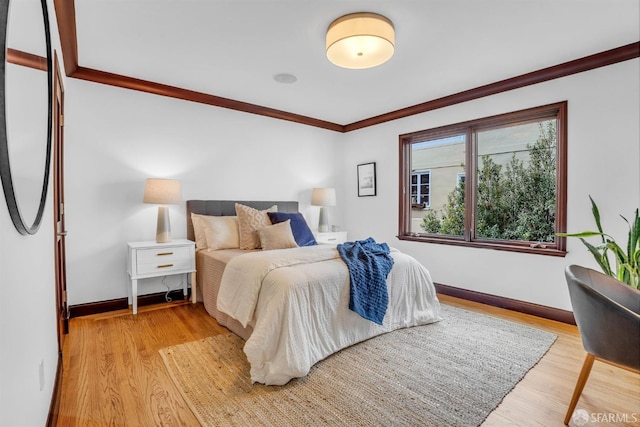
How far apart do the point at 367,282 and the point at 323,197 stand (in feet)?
7.86

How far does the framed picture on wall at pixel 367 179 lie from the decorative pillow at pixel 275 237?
6.35ft

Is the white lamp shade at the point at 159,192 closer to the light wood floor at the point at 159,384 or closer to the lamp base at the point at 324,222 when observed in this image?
the light wood floor at the point at 159,384

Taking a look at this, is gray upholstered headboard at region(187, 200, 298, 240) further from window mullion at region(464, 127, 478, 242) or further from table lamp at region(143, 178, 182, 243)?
window mullion at region(464, 127, 478, 242)

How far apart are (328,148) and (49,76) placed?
405cm

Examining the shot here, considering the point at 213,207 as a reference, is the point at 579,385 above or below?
below

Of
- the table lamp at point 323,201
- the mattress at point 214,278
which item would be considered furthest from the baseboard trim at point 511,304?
the mattress at point 214,278

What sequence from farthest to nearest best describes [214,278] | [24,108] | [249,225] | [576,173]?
[249,225]
[214,278]
[576,173]
[24,108]

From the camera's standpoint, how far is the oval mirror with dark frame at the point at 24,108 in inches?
35.4

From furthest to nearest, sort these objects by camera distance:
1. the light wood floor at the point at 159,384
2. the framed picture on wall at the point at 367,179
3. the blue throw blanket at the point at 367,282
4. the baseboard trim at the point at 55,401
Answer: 1. the framed picture on wall at the point at 367,179
2. the blue throw blanket at the point at 367,282
3. the light wood floor at the point at 159,384
4. the baseboard trim at the point at 55,401

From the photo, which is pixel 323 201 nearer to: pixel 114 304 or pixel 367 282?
pixel 367 282

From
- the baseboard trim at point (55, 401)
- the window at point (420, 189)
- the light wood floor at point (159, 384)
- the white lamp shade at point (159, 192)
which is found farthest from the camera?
the window at point (420, 189)

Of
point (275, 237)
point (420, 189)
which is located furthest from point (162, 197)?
point (420, 189)

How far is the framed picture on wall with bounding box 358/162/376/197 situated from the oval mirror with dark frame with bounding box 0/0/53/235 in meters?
4.01

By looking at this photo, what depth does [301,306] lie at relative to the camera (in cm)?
222
